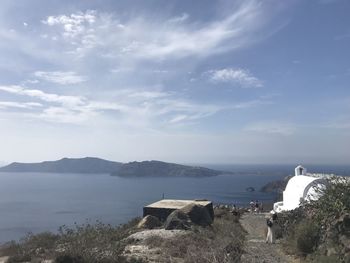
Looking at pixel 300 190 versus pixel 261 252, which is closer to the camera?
pixel 261 252

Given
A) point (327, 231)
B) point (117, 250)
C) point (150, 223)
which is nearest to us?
point (117, 250)

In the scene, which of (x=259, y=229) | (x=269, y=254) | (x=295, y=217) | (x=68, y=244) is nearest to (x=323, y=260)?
(x=269, y=254)

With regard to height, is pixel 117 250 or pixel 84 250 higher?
pixel 84 250

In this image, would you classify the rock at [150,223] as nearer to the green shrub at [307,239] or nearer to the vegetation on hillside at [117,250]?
the vegetation on hillside at [117,250]

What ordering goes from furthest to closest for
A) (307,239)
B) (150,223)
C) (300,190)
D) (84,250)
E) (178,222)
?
(300,190)
(150,223)
(178,222)
(307,239)
(84,250)

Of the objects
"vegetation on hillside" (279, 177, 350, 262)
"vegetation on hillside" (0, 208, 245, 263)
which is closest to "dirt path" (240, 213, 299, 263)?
"vegetation on hillside" (279, 177, 350, 262)

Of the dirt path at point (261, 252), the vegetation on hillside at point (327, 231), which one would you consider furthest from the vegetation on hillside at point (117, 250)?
the vegetation on hillside at point (327, 231)

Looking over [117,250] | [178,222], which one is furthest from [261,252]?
[117,250]

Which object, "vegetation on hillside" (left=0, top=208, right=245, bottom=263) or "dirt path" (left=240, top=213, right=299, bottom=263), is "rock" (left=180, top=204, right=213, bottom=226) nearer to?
"dirt path" (left=240, top=213, right=299, bottom=263)

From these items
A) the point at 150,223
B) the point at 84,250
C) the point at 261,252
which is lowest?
the point at 261,252

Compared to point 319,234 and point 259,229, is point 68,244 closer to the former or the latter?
point 319,234

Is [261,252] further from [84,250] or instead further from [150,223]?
[150,223]

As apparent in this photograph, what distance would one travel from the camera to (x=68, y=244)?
542 inches

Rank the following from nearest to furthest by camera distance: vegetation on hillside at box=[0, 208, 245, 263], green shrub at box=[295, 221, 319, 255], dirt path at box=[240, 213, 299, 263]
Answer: vegetation on hillside at box=[0, 208, 245, 263] → dirt path at box=[240, 213, 299, 263] → green shrub at box=[295, 221, 319, 255]
